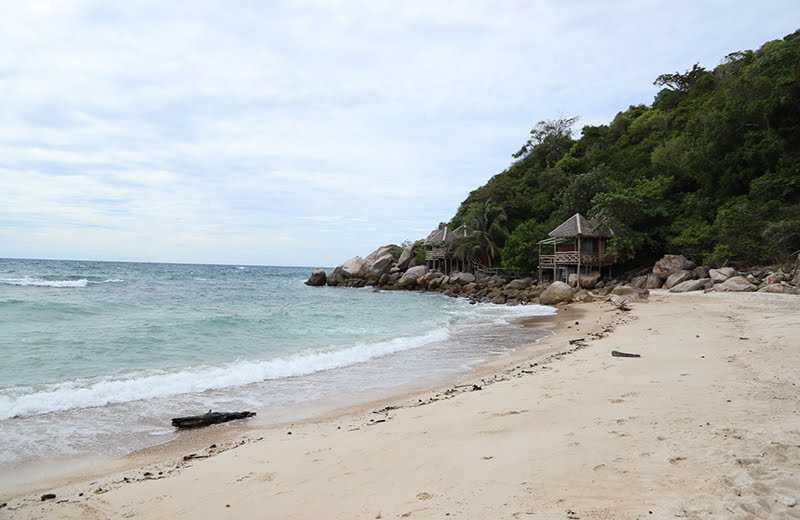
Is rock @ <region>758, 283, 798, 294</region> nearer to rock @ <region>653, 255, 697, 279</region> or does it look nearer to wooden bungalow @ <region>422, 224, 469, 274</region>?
rock @ <region>653, 255, 697, 279</region>

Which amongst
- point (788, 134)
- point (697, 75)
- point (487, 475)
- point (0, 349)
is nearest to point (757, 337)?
point (487, 475)

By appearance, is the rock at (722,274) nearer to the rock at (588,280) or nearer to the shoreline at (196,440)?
the rock at (588,280)

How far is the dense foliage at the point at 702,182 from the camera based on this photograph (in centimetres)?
2164

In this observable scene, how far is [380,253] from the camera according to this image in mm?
49344

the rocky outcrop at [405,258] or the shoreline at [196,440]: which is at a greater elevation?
the rocky outcrop at [405,258]

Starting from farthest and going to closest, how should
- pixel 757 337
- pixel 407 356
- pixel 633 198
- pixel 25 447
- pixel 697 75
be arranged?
pixel 697 75
pixel 633 198
pixel 407 356
pixel 757 337
pixel 25 447

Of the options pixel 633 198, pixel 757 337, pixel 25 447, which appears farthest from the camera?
pixel 633 198

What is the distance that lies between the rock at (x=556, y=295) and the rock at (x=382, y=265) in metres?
23.6

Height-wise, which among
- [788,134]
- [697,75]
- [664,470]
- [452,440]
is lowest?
→ [452,440]

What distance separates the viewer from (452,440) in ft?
14.7

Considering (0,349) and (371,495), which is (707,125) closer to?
(371,495)

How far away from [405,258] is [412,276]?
20.2ft

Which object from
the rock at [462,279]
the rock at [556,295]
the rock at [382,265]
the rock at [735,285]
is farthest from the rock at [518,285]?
the rock at [382,265]

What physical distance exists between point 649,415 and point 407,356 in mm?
7820
